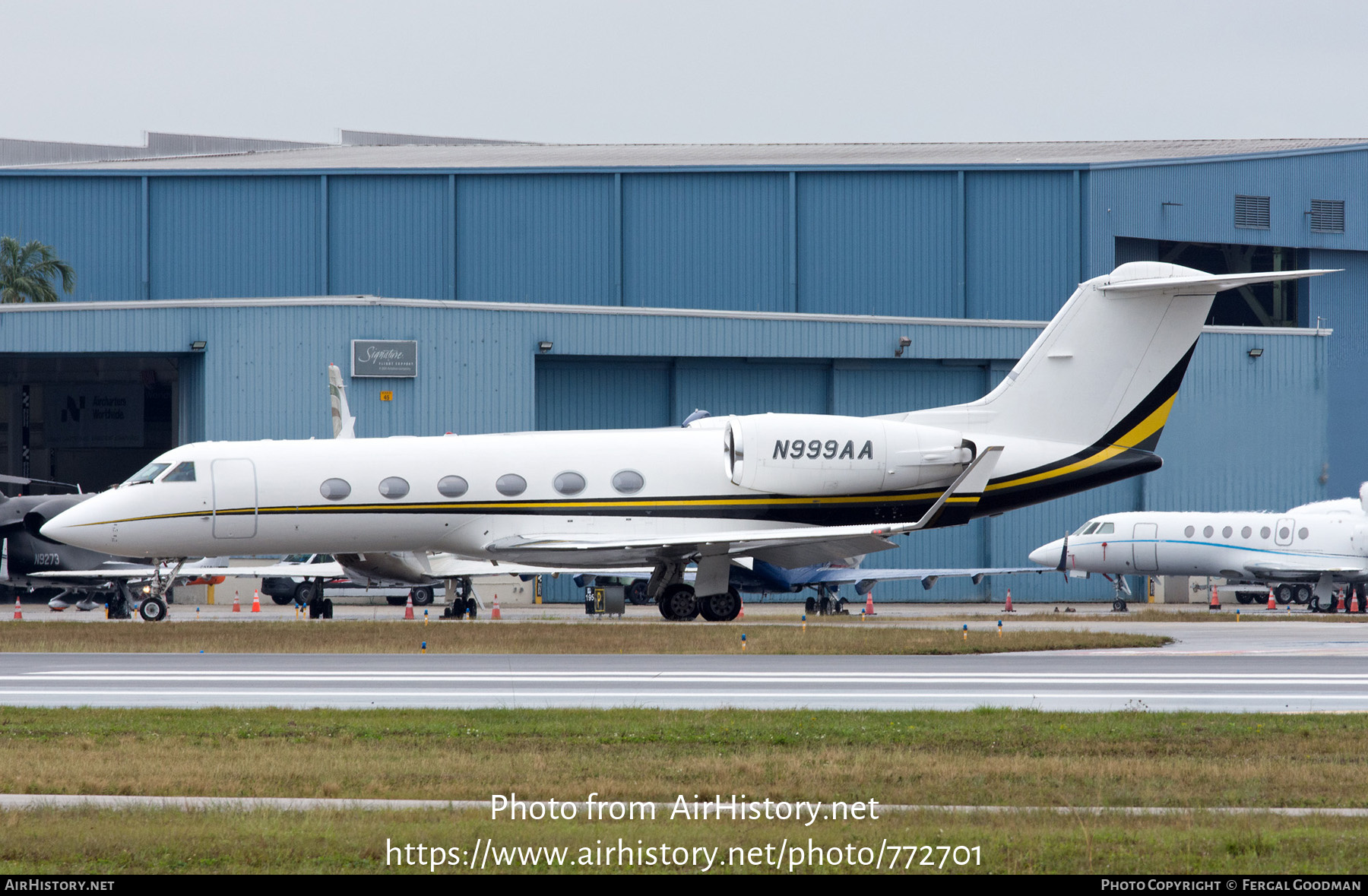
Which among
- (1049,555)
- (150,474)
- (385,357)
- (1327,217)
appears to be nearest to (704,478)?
(150,474)

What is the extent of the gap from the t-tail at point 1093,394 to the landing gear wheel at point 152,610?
44.7 ft

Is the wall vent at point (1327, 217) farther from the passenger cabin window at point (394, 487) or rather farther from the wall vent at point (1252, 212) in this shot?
the passenger cabin window at point (394, 487)

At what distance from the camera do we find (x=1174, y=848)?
697 centimetres

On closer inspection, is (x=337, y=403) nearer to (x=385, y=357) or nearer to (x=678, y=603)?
(x=385, y=357)

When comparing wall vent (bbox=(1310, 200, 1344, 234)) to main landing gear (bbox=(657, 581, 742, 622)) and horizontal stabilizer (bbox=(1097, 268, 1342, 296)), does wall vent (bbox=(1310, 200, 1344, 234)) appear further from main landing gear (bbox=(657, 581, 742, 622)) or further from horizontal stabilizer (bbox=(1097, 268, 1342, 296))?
main landing gear (bbox=(657, 581, 742, 622))

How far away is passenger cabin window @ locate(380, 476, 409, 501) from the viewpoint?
24625 mm

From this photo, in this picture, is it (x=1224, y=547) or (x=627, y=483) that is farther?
(x=1224, y=547)

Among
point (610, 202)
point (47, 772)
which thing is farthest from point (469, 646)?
point (610, 202)

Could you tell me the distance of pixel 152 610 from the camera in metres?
25.5

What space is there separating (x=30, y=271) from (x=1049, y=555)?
1394 inches

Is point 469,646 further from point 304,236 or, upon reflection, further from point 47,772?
point 304,236

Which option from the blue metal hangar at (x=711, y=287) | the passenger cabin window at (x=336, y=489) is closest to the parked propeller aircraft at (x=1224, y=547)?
the blue metal hangar at (x=711, y=287)

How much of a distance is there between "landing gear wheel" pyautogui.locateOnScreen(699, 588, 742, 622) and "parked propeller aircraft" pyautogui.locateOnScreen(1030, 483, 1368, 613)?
1694cm

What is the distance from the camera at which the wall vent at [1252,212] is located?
49719 millimetres
